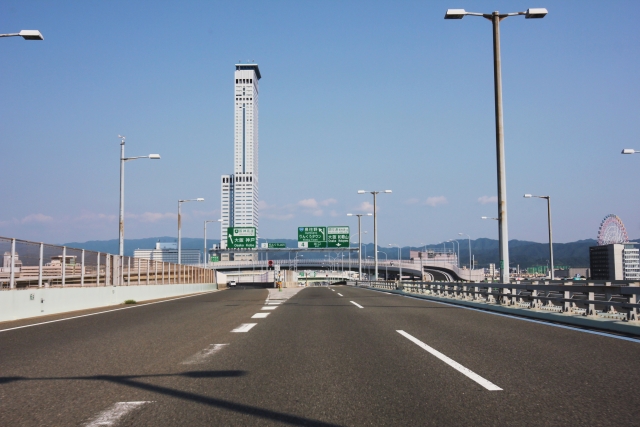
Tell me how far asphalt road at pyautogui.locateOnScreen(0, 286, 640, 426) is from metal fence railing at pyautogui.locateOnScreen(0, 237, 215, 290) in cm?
523

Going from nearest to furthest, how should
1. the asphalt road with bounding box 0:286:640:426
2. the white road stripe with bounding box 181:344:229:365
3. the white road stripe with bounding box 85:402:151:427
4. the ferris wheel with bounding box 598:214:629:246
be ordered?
1. the white road stripe with bounding box 85:402:151:427
2. the asphalt road with bounding box 0:286:640:426
3. the white road stripe with bounding box 181:344:229:365
4. the ferris wheel with bounding box 598:214:629:246

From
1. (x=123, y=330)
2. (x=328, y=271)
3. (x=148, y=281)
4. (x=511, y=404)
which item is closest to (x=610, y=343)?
(x=511, y=404)

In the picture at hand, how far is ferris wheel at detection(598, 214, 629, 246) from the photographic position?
136988mm

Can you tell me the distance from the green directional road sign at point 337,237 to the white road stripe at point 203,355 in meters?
72.8

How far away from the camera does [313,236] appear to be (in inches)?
3275

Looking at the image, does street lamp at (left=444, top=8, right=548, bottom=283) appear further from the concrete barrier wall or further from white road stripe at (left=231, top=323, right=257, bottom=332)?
the concrete barrier wall

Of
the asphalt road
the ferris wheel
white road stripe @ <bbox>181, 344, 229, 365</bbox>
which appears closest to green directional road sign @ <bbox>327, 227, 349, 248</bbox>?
the asphalt road

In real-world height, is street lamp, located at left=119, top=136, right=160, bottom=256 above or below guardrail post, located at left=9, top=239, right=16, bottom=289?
above

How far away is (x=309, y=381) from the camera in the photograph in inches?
262

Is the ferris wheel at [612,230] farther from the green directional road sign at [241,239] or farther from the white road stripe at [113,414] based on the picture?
the white road stripe at [113,414]

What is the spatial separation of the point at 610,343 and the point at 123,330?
952 cm

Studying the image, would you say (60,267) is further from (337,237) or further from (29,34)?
(337,237)

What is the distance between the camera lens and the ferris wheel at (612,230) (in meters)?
137

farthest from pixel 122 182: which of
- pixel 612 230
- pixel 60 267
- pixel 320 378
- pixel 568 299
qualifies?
pixel 612 230
